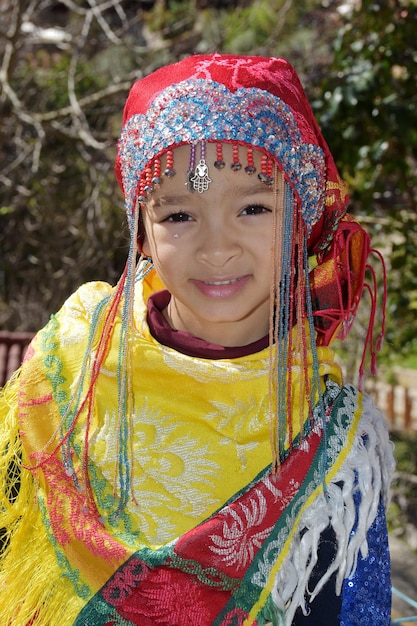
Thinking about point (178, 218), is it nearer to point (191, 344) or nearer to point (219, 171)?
point (219, 171)

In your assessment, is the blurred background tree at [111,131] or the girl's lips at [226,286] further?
the blurred background tree at [111,131]

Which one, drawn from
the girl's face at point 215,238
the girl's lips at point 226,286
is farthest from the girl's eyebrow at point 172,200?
the girl's lips at point 226,286

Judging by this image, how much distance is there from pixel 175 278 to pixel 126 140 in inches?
10.2

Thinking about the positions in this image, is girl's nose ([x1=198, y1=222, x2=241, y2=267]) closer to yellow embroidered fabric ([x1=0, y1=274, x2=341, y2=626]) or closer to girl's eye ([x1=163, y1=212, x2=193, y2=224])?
girl's eye ([x1=163, y1=212, x2=193, y2=224])

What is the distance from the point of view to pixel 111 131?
4.15 metres

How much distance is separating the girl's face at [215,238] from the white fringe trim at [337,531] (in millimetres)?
327

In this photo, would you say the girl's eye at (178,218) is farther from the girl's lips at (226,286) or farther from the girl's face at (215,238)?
the girl's lips at (226,286)

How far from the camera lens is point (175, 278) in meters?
1.27

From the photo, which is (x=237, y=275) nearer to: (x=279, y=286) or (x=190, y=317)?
(x=279, y=286)

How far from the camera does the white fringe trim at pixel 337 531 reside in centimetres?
121

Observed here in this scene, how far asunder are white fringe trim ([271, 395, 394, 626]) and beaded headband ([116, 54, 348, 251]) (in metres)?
0.43

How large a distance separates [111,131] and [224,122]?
310cm

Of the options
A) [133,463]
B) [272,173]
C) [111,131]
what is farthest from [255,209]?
[111,131]

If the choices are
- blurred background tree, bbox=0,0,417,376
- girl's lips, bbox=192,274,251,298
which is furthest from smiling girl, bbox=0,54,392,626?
blurred background tree, bbox=0,0,417,376
